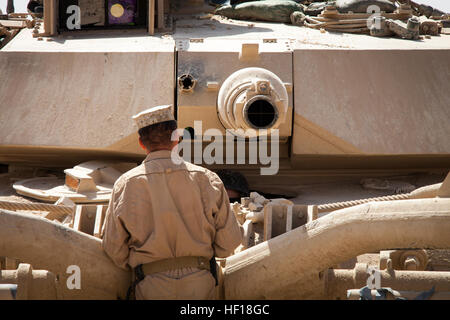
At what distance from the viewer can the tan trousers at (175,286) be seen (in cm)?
420

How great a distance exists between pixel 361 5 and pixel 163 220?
14.9 feet

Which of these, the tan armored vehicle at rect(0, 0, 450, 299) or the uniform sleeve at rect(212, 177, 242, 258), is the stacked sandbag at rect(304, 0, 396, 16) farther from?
the uniform sleeve at rect(212, 177, 242, 258)

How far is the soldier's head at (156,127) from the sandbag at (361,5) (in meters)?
4.24

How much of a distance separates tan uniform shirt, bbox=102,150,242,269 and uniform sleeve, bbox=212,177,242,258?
0.08 feet

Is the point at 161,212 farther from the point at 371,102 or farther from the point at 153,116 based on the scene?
the point at 371,102

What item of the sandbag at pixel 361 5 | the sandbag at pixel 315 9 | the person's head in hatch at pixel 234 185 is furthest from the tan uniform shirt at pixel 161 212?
the sandbag at pixel 315 9

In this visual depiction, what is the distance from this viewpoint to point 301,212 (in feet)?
17.4

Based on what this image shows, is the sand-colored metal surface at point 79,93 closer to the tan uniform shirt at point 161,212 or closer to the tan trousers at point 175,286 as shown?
the tan uniform shirt at point 161,212

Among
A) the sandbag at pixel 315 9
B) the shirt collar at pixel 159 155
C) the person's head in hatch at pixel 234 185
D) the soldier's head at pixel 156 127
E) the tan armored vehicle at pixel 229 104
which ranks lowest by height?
the person's head in hatch at pixel 234 185

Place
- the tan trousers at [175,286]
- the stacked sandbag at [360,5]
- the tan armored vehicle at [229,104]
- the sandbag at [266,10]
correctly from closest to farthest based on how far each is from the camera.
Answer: the tan trousers at [175,286] < the tan armored vehicle at [229,104] < the stacked sandbag at [360,5] < the sandbag at [266,10]

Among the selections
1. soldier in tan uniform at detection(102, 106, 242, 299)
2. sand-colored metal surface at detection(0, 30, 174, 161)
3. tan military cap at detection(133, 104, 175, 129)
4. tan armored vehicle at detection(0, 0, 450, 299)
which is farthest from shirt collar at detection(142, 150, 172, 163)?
sand-colored metal surface at detection(0, 30, 174, 161)

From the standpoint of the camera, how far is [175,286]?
4203 millimetres

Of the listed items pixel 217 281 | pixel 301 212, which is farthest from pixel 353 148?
pixel 217 281
